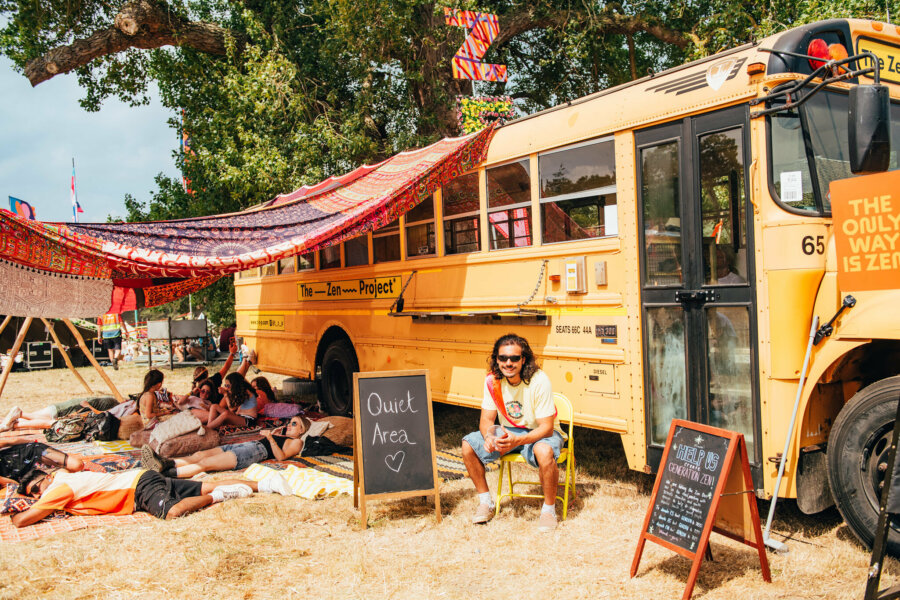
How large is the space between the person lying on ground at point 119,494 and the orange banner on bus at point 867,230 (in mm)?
4255

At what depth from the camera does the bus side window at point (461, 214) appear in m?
6.04

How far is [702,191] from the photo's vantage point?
436 centimetres

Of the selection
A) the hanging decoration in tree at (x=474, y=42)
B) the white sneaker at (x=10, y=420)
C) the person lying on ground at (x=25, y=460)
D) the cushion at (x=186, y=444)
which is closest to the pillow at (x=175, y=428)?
the cushion at (x=186, y=444)

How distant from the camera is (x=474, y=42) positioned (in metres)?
9.81

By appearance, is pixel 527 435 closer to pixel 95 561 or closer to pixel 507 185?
pixel 507 185

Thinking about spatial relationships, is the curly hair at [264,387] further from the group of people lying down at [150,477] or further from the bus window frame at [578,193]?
the bus window frame at [578,193]

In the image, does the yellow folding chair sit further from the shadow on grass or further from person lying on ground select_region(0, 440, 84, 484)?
person lying on ground select_region(0, 440, 84, 484)

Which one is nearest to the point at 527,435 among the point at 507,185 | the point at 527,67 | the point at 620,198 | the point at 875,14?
the point at 620,198

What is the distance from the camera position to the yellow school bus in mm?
3912

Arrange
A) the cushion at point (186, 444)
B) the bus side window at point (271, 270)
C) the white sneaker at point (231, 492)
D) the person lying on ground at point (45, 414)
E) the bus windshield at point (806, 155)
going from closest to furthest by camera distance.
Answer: the bus windshield at point (806, 155), the white sneaker at point (231, 492), the cushion at point (186, 444), the person lying on ground at point (45, 414), the bus side window at point (271, 270)

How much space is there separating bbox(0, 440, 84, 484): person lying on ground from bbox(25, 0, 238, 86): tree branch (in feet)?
30.7

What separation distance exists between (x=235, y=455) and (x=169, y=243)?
1928 millimetres

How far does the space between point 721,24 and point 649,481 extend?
839 cm

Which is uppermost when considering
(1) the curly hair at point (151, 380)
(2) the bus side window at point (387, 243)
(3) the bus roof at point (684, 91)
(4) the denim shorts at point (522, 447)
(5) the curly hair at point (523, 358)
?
(3) the bus roof at point (684, 91)
